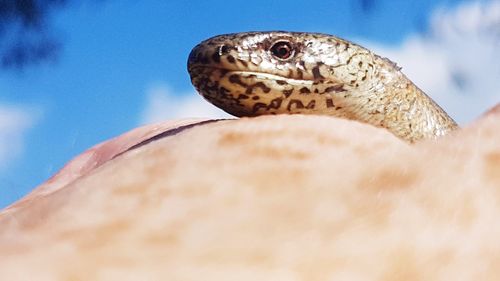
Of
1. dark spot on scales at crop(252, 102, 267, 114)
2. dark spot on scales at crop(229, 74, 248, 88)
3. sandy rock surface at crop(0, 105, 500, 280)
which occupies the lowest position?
sandy rock surface at crop(0, 105, 500, 280)

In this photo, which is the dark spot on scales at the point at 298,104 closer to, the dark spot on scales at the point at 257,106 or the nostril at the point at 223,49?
the dark spot on scales at the point at 257,106

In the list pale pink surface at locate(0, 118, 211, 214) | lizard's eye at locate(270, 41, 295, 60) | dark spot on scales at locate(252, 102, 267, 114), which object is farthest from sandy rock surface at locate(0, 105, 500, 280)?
lizard's eye at locate(270, 41, 295, 60)

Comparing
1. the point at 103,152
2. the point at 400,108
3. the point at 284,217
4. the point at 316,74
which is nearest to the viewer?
the point at 284,217

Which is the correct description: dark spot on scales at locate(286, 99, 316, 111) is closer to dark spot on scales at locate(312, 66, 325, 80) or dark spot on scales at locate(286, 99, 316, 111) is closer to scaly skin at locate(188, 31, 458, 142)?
scaly skin at locate(188, 31, 458, 142)

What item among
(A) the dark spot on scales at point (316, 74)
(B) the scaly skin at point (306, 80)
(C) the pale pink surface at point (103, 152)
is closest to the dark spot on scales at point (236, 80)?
(B) the scaly skin at point (306, 80)

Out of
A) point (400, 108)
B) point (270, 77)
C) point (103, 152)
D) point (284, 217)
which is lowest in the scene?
point (284, 217)

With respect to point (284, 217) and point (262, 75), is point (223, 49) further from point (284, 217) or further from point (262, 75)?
point (284, 217)

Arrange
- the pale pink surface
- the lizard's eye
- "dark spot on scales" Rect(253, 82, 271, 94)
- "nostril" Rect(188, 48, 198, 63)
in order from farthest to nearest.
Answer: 1. the lizard's eye
2. "nostril" Rect(188, 48, 198, 63)
3. "dark spot on scales" Rect(253, 82, 271, 94)
4. the pale pink surface

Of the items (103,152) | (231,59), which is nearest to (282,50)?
(231,59)
